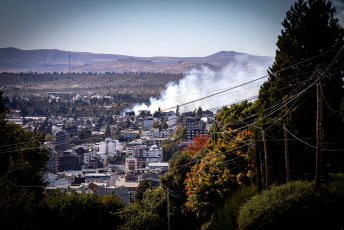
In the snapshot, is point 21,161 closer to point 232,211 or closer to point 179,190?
point 179,190

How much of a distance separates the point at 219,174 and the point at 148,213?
6490 millimetres

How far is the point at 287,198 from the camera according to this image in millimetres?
12961

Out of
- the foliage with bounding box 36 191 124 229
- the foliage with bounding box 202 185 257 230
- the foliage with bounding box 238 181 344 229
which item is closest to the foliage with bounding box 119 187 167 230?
the foliage with bounding box 36 191 124 229

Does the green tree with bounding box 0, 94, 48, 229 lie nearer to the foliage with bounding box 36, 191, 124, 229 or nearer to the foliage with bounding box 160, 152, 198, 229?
the foliage with bounding box 36, 191, 124, 229

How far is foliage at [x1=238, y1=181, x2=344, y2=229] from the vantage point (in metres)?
12.5

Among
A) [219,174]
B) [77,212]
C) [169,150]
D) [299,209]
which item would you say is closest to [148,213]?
[77,212]

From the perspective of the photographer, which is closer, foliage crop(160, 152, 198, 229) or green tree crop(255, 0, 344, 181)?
green tree crop(255, 0, 344, 181)

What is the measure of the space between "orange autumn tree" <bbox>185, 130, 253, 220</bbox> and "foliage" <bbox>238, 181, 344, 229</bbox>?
729 centimetres

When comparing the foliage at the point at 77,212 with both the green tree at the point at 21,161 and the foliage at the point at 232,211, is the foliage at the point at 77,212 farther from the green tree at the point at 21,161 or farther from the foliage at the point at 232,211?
the foliage at the point at 232,211

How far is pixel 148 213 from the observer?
2614 cm

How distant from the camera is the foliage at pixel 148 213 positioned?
25781 millimetres

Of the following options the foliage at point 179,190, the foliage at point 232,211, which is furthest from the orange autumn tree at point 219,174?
the foliage at point 179,190

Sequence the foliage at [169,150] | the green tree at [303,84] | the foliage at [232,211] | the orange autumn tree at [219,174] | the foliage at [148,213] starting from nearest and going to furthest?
the foliage at [232,211], the green tree at [303,84], the orange autumn tree at [219,174], the foliage at [148,213], the foliage at [169,150]

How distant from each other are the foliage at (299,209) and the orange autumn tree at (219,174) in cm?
729
